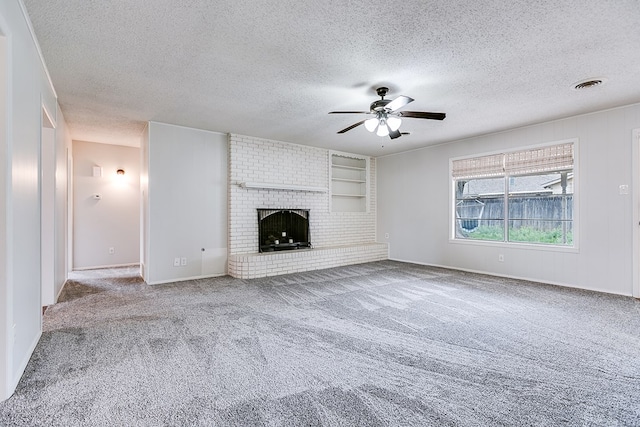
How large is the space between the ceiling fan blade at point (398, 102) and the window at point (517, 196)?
3.02 meters

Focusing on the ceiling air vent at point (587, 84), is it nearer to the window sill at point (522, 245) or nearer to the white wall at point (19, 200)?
the window sill at point (522, 245)

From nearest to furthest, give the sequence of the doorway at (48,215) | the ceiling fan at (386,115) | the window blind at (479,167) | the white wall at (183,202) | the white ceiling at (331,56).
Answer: the white ceiling at (331,56) → the ceiling fan at (386,115) → the doorway at (48,215) → the white wall at (183,202) → the window blind at (479,167)

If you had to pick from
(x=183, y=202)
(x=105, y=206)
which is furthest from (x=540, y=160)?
(x=105, y=206)

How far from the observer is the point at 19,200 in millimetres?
2059

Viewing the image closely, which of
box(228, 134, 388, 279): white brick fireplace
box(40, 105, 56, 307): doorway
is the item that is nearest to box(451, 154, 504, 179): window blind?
box(228, 134, 388, 279): white brick fireplace

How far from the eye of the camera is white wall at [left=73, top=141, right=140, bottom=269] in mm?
6020

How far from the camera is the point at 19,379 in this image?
200 centimetres

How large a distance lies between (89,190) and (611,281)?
28.6 ft

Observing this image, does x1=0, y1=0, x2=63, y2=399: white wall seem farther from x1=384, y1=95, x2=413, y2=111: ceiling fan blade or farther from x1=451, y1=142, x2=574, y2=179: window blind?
x1=451, y1=142, x2=574, y2=179: window blind

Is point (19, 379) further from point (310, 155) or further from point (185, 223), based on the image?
point (310, 155)

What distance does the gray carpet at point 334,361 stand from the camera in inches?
67.2

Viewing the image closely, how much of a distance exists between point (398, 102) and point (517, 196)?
130 inches

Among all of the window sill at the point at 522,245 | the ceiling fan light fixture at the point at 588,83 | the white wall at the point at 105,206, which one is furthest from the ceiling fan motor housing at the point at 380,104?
the white wall at the point at 105,206

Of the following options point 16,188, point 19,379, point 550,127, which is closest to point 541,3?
point 550,127
